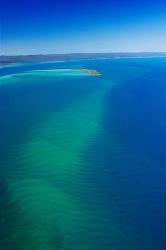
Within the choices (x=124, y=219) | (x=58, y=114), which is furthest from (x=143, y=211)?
(x=58, y=114)

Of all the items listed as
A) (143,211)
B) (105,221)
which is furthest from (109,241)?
(143,211)

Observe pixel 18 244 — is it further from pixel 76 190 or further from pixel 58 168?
pixel 58 168

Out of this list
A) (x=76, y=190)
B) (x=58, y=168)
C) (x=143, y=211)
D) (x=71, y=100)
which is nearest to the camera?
(x=143, y=211)

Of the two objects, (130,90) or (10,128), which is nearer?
(10,128)

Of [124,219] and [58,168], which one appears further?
[58,168]

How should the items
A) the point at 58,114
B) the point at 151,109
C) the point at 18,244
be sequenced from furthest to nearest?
the point at 151,109 < the point at 58,114 < the point at 18,244

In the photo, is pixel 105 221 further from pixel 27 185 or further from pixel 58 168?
pixel 58 168
